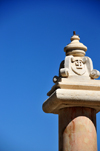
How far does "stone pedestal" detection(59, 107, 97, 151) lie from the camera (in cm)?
1109

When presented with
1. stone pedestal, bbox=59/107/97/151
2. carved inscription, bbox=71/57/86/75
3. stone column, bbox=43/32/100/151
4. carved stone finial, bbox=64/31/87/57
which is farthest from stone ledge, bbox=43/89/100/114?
carved stone finial, bbox=64/31/87/57

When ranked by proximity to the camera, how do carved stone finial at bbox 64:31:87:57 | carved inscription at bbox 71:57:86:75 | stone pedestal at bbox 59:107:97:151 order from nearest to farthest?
stone pedestal at bbox 59:107:97:151 → carved inscription at bbox 71:57:86:75 → carved stone finial at bbox 64:31:87:57

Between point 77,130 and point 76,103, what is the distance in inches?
35.7

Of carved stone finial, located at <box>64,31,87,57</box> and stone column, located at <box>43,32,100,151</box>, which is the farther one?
carved stone finial, located at <box>64,31,87,57</box>

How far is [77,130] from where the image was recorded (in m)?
11.2

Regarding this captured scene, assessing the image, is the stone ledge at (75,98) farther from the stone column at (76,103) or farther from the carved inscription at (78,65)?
the carved inscription at (78,65)

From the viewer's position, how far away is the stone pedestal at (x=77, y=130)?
11086mm

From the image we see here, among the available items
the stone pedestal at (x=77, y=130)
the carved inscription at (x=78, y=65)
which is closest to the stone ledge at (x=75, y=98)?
the stone pedestal at (x=77, y=130)

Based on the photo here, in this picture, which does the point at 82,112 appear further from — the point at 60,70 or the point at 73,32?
the point at 73,32

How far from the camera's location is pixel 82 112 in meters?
11.5

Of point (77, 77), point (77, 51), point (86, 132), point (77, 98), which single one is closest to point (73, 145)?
point (86, 132)

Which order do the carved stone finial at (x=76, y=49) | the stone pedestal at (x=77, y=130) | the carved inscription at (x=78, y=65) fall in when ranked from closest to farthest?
the stone pedestal at (x=77, y=130), the carved inscription at (x=78, y=65), the carved stone finial at (x=76, y=49)

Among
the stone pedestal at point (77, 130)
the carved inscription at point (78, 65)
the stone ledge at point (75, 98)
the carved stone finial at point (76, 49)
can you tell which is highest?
the carved stone finial at point (76, 49)

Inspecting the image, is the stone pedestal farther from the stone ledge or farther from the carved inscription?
the carved inscription
